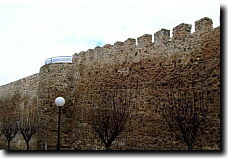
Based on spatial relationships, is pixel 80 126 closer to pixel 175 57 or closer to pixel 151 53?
pixel 151 53

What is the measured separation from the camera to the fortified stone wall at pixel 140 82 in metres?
8.17

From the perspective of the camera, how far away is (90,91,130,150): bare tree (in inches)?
391

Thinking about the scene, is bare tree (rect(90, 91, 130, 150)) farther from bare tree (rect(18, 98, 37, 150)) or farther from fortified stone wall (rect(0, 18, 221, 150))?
bare tree (rect(18, 98, 37, 150))

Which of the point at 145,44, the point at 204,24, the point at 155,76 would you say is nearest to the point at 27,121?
the point at 145,44

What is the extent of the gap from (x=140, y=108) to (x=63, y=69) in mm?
5263

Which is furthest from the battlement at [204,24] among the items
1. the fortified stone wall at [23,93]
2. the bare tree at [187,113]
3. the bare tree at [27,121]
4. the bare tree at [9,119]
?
the bare tree at [9,119]

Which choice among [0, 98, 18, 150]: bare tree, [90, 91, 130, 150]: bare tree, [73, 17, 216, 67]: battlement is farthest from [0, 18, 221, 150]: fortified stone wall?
[0, 98, 18, 150]: bare tree

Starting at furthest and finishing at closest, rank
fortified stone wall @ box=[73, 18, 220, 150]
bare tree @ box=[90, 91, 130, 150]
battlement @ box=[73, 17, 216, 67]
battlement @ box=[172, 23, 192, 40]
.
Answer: bare tree @ box=[90, 91, 130, 150]
battlement @ box=[172, 23, 192, 40]
battlement @ box=[73, 17, 216, 67]
fortified stone wall @ box=[73, 18, 220, 150]

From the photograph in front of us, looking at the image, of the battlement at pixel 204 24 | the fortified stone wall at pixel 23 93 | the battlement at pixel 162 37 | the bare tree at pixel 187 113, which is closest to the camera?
the bare tree at pixel 187 113

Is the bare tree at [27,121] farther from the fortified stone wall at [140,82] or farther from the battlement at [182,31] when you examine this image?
the battlement at [182,31]

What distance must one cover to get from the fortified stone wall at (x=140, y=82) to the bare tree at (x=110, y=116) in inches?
9.3

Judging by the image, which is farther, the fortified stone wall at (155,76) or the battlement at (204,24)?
the battlement at (204,24)

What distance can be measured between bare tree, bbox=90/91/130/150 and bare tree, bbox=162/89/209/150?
1.71 m

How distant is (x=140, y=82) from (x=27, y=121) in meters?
8.69
